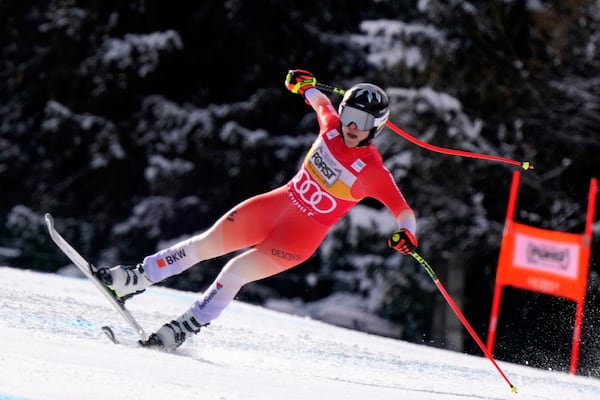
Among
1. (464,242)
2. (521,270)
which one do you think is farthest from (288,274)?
(521,270)

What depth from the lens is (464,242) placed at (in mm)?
11227

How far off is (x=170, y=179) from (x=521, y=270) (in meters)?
5.88

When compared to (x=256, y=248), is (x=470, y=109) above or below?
above

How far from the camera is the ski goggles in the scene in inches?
190

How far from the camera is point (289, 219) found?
4.88 m

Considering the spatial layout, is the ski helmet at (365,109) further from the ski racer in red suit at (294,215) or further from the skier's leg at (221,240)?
the skier's leg at (221,240)

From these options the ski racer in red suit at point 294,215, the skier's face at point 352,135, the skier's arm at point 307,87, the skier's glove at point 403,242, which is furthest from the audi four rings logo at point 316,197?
the skier's arm at point 307,87

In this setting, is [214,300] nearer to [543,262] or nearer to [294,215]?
[294,215]

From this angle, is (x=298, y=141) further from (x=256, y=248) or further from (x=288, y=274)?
(x=256, y=248)

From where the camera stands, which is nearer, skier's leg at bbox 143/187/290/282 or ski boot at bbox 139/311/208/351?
ski boot at bbox 139/311/208/351

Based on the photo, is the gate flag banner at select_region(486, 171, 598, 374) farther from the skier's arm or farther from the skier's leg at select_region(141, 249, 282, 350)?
the skier's leg at select_region(141, 249, 282, 350)

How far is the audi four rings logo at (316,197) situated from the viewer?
487cm

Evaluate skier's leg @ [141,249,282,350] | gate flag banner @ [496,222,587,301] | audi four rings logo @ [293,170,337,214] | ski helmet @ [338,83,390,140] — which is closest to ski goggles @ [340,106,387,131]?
ski helmet @ [338,83,390,140]

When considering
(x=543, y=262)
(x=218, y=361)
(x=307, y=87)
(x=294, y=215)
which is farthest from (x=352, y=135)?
(x=543, y=262)
